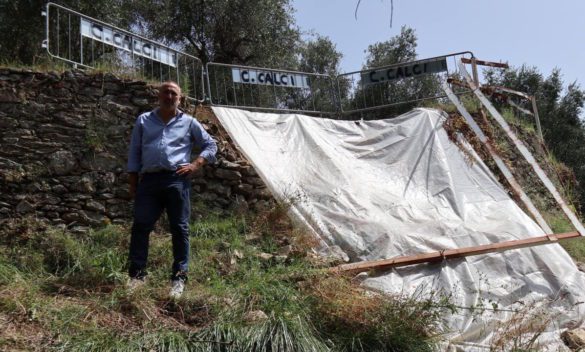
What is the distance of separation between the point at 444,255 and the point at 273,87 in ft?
14.8

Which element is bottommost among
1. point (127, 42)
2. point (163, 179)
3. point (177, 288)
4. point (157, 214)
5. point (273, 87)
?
point (177, 288)

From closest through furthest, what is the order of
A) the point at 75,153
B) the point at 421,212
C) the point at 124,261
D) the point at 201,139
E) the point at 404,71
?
1. the point at 201,139
2. the point at 124,261
3. the point at 75,153
4. the point at 421,212
5. the point at 404,71

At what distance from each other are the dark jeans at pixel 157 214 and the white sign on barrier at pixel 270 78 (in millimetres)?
3894

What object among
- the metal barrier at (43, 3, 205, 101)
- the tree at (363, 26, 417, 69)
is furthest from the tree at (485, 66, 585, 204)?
the metal barrier at (43, 3, 205, 101)

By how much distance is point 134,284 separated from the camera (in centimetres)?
382

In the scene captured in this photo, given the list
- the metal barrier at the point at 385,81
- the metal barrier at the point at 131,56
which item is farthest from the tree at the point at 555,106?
the metal barrier at the point at 131,56

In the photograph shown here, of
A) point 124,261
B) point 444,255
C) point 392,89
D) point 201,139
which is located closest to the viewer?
point 201,139

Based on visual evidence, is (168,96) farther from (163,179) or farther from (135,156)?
(163,179)

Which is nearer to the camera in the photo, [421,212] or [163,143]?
[163,143]

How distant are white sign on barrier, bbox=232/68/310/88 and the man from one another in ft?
11.4

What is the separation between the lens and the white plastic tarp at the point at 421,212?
14.5 feet

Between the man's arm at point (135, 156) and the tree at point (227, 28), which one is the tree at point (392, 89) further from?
the man's arm at point (135, 156)

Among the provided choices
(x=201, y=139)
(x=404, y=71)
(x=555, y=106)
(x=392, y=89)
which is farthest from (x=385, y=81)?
(x=555, y=106)

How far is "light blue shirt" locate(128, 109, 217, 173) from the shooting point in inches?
158
